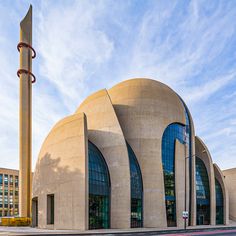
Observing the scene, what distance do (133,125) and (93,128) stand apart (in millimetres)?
5764

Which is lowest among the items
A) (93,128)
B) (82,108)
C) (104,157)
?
(104,157)

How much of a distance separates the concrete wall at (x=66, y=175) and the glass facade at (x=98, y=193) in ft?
8.95

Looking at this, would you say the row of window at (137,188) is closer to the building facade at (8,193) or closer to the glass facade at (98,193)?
the glass facade at (98,193)

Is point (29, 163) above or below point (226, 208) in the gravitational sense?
above

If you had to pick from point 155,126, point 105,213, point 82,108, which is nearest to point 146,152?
point 155,126

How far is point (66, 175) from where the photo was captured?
106ft

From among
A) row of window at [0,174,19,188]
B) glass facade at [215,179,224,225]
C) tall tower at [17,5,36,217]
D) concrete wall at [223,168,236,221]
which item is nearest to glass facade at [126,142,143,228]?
glass facade at [215,179,224,225]

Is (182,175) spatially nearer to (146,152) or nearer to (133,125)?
(146,152)

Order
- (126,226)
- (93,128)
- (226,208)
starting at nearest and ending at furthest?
1. (126,226)
2. (93,128)
3. (226,208)

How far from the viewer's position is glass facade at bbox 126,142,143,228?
1449 inches

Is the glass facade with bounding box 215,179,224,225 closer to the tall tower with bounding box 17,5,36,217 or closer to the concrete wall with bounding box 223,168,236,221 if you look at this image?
the concrete wall with bounding box 223,168,236,221

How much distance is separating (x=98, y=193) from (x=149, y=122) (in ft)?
41.8

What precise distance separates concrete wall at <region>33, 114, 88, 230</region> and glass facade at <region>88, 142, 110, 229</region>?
2.73 metres

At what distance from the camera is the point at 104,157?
3725cm
